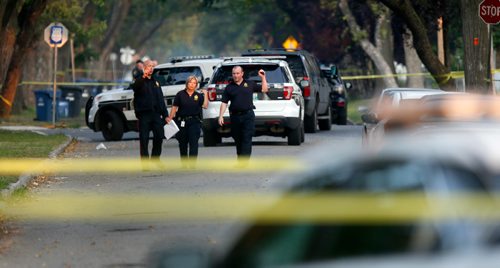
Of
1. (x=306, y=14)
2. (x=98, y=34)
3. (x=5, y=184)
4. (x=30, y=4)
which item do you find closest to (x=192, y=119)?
(x=5, y=184)

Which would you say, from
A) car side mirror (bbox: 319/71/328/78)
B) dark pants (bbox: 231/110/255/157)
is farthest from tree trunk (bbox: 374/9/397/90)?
dark pants (bbox: 231/110/255/157)

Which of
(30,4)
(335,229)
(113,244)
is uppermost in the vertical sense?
(30,4)

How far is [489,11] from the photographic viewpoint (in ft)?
94.8

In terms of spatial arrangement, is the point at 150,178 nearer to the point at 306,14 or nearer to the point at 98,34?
the point at 98,34

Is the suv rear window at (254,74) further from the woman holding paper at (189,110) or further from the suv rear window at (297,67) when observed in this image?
the woman holding paper at (189,110)

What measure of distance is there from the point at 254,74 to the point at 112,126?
5724 millimetres

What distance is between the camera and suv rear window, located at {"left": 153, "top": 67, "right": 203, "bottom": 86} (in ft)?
107

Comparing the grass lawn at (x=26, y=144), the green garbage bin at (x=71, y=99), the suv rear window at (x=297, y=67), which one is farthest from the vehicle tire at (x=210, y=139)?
the green garbage bin at (x=71, y=99)

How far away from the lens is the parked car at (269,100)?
28391 millimetres

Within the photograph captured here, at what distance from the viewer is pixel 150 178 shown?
21047mm

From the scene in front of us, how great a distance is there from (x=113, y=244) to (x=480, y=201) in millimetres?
8795

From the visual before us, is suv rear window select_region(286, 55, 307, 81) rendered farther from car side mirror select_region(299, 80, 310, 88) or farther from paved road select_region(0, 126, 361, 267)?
paved road select_region(0, 126, 361, 267)

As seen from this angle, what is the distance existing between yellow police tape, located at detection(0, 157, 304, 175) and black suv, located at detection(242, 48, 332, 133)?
748 cm

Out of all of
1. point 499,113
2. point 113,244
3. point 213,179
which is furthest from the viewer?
point 213,179
